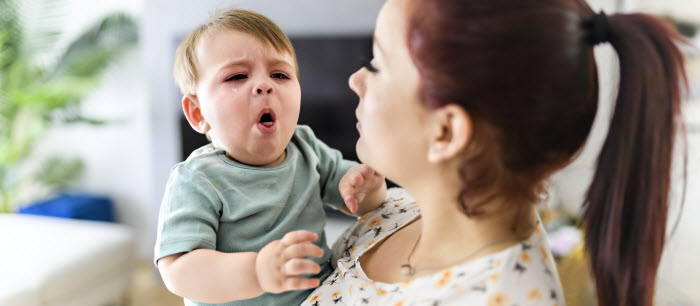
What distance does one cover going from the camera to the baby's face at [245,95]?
77cm

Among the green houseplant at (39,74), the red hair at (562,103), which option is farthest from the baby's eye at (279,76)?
the green houseplant at (39,74)

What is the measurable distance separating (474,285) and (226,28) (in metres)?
0.51

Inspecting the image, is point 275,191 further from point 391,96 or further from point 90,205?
point 90,205

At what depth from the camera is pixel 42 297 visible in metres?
2.40

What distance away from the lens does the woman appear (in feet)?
1.91

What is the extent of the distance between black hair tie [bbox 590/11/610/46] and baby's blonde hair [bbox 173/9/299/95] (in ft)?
1.46

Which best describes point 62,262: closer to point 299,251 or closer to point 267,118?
point 267,118

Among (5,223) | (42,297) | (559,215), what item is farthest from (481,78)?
(5,223)

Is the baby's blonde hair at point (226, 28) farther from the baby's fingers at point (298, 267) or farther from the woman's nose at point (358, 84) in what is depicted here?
the baby's fingers at point (298, 267)

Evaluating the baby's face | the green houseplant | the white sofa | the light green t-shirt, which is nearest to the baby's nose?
the baby's face

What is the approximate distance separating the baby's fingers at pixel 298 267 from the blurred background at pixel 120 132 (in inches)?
63.2

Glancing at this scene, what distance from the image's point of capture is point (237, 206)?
2.56 ft

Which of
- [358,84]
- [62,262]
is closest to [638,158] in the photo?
[358,84]

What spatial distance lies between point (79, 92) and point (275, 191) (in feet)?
10.4
